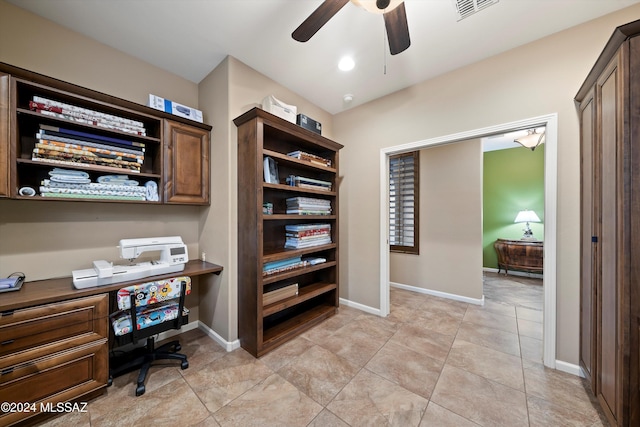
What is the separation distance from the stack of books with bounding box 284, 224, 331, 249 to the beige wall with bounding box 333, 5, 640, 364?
0.60 metres

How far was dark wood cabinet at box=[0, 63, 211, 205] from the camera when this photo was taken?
1.50 meters

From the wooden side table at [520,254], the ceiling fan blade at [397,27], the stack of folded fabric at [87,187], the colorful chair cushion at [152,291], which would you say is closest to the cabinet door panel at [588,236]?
the ceiling fan blade at [397,27]

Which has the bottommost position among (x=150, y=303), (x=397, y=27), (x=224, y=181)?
(x=150, y=303)

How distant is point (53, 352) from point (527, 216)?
6.91 metres

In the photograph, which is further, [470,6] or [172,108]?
[172,108]

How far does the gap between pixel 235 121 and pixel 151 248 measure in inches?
53.3

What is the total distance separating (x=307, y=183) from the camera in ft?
8.79

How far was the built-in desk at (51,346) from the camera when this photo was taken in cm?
131

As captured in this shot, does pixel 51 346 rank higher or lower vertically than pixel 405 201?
lower

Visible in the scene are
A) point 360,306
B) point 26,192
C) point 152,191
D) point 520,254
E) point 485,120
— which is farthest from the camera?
point 520,254

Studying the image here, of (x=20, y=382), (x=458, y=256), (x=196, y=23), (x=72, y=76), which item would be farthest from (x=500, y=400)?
(x=72, y=76)

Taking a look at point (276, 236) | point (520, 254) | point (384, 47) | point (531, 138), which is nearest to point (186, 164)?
point (276, 236)

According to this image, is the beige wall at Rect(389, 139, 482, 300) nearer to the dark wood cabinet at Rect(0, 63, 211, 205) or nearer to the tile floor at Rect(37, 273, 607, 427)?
the tile floor at Rect(37, 273, 607, 427)

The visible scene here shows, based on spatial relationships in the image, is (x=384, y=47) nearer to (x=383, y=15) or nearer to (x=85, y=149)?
(x=383, y=15)
